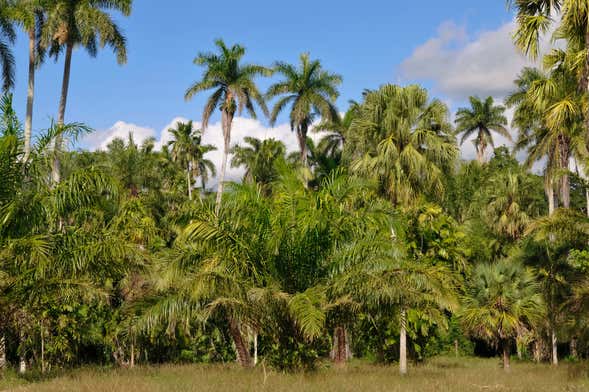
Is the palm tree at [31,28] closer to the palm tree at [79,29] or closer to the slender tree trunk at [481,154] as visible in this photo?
the palm tree at [79,29]

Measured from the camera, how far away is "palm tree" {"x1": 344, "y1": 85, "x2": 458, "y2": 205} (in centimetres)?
2262

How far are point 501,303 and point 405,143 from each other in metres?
6.29

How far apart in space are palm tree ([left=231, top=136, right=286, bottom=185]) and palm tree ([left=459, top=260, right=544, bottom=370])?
23.4m

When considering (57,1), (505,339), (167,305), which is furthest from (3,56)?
(505,339)

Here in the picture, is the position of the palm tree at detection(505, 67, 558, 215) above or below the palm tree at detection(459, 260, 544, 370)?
above

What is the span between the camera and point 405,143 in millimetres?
23016

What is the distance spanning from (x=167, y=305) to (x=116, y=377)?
2.24m

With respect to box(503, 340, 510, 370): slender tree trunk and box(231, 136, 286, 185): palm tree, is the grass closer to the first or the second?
box(503, 340, 510, 370): slender tree trunk

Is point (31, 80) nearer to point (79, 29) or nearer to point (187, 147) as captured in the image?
point (79, 29)

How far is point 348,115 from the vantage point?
153 feet

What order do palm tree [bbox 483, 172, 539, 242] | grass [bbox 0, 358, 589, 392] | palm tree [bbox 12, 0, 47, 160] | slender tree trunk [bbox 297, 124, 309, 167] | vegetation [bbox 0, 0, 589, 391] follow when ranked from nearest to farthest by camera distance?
1. grass [bbox 0, 358, 589, 392]
2. vegetation [bbox 0, 0, 589, 391]
3. palm tree [bbox 12, 0, 47, 160]
4. palm tree [bbox 483, 172, 539, 242]
5. slender tree trunk [bbox 297, 124, 309, 167]

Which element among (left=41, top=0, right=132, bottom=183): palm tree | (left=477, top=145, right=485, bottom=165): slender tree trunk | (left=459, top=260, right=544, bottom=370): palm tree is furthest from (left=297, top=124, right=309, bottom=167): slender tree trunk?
(left=477, top=145, right=485, bottom=165): slender tree trunk

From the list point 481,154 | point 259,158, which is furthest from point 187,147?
point 481,154

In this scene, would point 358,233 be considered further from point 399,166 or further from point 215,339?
point 215,339
